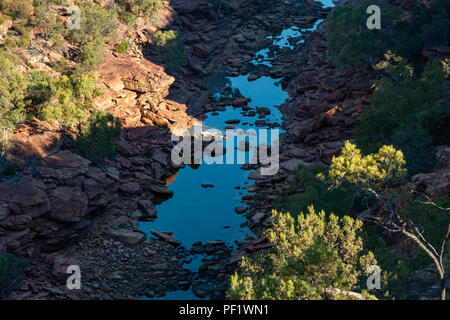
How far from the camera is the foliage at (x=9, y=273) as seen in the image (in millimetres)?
28781

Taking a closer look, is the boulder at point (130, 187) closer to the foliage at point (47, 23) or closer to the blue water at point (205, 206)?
the blue water at point (205, 206)

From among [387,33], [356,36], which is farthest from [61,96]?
[387,33]

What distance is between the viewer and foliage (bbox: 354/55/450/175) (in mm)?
36531

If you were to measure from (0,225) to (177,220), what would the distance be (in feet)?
54.8

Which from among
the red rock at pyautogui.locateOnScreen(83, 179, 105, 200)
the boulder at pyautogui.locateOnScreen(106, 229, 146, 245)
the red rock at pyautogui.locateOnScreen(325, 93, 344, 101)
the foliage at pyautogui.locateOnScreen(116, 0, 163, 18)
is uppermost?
the foliage at pyautogui.locateOnScreen(116, 0, 163, 18)

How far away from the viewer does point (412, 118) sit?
40.1 meters

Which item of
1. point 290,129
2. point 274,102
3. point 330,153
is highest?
point 274,102

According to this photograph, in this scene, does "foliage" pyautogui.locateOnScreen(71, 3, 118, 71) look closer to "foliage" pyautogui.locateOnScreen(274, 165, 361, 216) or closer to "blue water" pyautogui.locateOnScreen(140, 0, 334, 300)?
"blue water" pyautogui.locateOnScreen(140, 0, 334, 300)

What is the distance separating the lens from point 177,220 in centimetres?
4538

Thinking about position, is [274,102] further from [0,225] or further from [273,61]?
[0,225]

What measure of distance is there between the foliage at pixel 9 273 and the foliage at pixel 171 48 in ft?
149

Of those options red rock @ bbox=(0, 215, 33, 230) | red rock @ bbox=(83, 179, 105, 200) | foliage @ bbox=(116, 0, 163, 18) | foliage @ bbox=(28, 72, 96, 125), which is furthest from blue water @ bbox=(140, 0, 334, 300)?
foliage @ bbox=(116, 0, 163, 18)

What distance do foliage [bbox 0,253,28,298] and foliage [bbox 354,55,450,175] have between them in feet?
90.4
